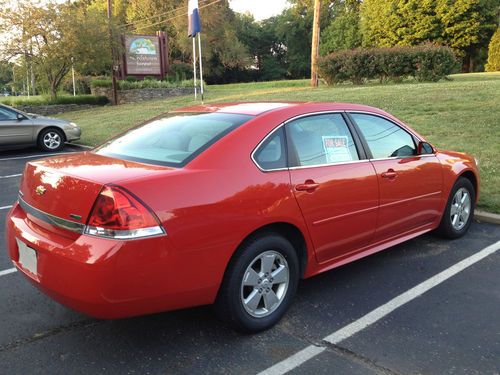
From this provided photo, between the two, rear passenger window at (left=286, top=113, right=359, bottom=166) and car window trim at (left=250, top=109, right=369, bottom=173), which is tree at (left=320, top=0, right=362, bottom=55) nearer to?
car window trim at (left=250, top=109, right=369, bottom=173)

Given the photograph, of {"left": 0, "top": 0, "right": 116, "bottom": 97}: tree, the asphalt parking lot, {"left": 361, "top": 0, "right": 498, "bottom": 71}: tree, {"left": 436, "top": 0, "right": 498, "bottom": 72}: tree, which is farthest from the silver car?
{"left": 436, "top": 0, "right": 498, "bottom": 72}: tree

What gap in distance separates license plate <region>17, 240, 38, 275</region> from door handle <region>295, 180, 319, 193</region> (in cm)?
175

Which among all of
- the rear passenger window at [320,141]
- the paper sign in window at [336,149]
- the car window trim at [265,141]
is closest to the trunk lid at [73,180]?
the car window trim at [265,141]

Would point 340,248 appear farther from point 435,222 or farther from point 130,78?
point 130,78

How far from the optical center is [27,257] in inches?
120

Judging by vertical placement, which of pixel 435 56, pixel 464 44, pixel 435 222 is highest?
pixel 464 44

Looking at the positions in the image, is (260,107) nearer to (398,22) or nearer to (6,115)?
(6,115)

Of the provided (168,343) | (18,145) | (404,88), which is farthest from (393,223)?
(404,88)

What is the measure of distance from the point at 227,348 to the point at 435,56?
19760 mm

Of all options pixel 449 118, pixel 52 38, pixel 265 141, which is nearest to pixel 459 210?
pixel 265 141

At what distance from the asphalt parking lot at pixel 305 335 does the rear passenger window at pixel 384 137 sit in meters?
1.07

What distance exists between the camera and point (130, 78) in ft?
95.2

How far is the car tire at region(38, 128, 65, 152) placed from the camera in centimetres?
1186

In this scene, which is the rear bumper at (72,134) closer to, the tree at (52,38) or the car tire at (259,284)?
the car tire at (259,284)
